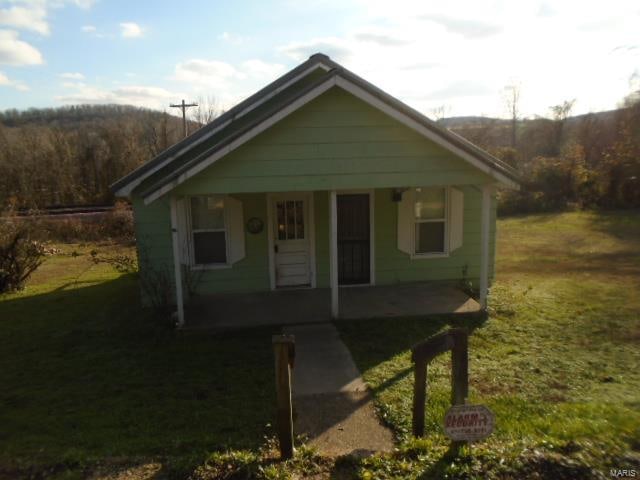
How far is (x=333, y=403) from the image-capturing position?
18.2 feet

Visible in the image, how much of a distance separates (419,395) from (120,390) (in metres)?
3.86

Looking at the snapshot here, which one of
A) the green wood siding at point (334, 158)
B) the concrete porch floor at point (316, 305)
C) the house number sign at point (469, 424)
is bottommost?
the concrete porch floor at point (316, 305)

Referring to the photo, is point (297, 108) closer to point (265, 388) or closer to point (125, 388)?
point (265, 388)

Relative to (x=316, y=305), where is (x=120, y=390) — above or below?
below

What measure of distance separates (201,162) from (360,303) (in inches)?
160

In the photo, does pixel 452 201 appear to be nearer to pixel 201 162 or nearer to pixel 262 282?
pixel 262 282

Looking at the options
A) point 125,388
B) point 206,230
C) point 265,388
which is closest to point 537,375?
point 265,388

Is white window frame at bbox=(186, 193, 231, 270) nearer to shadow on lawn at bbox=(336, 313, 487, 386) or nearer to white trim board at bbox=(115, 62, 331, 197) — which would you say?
white trim board at bbox=(115, 62, 331, 197)

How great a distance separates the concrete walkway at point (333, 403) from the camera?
4.69 meters

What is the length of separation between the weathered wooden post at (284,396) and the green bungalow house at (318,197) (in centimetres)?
381

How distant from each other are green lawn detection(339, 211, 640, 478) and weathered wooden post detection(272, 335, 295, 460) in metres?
0.71

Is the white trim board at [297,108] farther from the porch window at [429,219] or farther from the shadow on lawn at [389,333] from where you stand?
the shadow on lawn at [389,333]

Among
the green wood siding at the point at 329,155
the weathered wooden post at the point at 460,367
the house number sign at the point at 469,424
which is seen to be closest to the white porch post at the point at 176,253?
the green wood siding at the point at 329,155

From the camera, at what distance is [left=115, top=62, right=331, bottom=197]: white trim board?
8961mm
